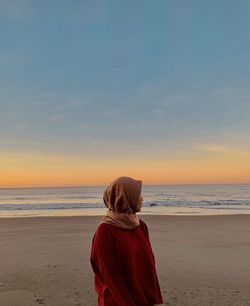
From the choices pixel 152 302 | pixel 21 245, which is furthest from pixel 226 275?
pixel 21 245

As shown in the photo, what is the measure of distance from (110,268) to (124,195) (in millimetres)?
450

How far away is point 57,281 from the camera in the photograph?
632cm

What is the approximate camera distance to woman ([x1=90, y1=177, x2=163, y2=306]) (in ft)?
7.63

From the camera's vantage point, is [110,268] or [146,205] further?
[146,205]

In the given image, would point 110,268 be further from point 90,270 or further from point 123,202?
point 90,270

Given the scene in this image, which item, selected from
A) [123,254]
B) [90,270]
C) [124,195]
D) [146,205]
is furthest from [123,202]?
[146,205]

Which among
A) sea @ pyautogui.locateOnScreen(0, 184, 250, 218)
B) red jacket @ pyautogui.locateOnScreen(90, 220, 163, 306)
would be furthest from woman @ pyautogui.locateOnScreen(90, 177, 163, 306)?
sea @ pyautogui.locateOnScreen(0, 184, 250, 218)

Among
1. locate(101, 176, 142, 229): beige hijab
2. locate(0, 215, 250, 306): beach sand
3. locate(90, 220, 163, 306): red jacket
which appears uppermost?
locate(101, 176, 142, 229): beige hijab

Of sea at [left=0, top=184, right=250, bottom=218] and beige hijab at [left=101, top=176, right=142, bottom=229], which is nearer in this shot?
beige hijab at [left=101, top=176, right=142, bottom=229]

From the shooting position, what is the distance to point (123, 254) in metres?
2.34

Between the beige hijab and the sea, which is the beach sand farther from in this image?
the sea

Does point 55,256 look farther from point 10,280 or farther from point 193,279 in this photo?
point 193,279

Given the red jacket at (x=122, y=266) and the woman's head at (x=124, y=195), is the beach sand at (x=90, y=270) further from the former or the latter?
the woman's head at (x=124, y=195)

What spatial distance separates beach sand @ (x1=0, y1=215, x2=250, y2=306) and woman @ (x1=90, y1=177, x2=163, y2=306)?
10.3 ft
